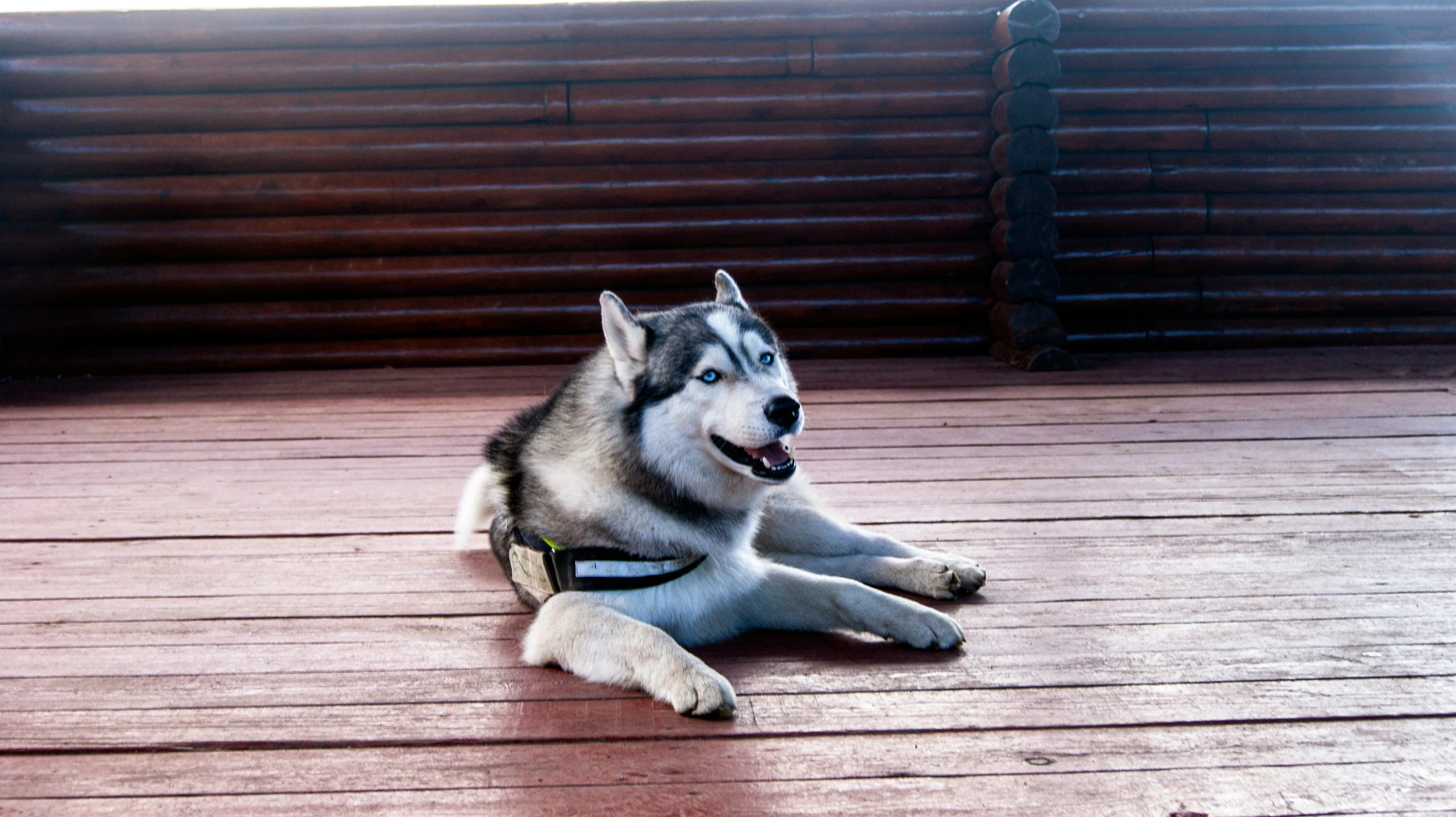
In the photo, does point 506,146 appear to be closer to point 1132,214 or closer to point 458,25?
point 458,25

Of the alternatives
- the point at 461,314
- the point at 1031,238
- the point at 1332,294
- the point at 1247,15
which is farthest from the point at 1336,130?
the point at 461,314

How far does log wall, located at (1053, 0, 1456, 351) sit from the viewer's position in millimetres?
6578

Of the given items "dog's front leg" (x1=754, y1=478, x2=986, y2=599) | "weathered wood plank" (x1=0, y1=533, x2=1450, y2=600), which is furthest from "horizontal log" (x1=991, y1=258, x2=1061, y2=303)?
"dog's front leg" (x1=754, y1=478, x2=986, y2=599)

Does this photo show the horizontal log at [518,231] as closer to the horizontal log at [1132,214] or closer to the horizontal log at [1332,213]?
the horizontal log at [1132,214]

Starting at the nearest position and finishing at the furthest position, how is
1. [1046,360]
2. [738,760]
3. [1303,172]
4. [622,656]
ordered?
[738,760] < [622,656] < [1046,360] < [1303,172]

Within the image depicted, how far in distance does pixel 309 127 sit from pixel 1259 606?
5.92m

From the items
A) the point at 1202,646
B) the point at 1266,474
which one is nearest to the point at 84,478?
the point at 1202,646

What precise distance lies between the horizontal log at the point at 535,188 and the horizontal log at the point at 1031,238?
1.81 ft

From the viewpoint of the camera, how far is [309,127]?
Answer: 6.55 meters

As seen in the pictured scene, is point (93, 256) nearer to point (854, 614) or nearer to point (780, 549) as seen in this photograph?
point (780, 549)

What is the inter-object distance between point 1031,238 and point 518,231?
3032mm

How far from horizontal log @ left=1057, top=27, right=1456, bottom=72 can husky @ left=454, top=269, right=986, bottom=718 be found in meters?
4.99

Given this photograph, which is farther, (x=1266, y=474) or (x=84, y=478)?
(x=84, y=478)

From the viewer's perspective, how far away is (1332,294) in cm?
671
